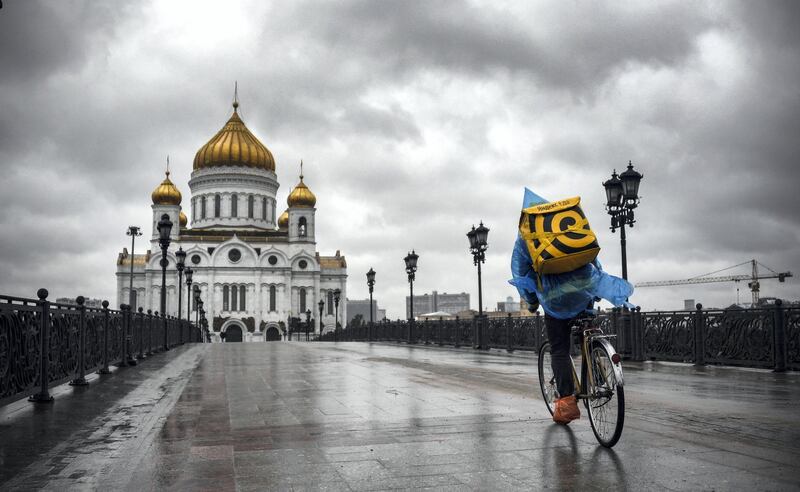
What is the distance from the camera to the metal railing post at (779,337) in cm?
1262

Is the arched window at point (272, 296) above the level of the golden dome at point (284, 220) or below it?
below

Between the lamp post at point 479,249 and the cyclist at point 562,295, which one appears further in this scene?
the lamp post at point 479,249

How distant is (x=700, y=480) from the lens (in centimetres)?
426

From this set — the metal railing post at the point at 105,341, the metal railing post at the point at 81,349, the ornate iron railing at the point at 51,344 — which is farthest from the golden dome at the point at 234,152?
the metal railing post at the point at 81,349

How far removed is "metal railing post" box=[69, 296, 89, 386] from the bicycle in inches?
305

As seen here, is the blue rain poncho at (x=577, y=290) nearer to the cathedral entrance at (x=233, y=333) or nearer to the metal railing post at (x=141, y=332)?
the metal railing post at (x=141, y=332)

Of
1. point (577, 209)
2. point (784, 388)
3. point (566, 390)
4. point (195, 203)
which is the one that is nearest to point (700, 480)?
point (566, 390)

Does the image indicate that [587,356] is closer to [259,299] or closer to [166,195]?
[259,299]

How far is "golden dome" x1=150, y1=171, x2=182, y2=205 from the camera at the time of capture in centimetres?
8944

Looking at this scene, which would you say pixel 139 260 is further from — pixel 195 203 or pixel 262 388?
pixel 262 388

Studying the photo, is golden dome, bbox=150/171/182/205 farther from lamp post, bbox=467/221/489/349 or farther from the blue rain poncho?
the blue rain poncho

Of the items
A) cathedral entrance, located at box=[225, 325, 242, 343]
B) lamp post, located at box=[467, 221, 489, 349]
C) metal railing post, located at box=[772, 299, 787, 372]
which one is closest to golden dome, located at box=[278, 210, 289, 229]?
cathedral entrance, located at box=[225, 325, 242, 343]

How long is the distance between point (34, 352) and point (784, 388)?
9.63m

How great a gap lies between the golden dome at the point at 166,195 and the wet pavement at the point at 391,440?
83272 mm
